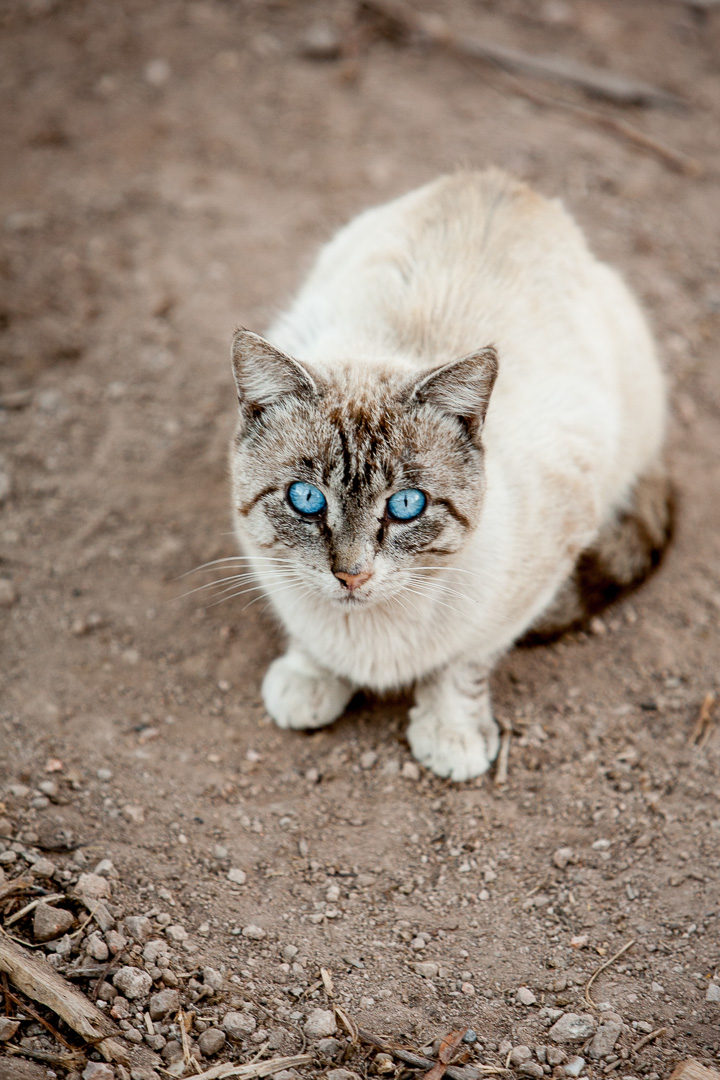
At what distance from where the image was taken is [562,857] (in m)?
3.10

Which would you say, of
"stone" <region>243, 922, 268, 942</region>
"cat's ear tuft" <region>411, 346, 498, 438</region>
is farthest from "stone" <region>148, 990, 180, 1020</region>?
"cat's ear tuft" <region>411, 346, 498, 438</region>

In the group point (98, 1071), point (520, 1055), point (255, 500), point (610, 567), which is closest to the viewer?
point (98, 1071)

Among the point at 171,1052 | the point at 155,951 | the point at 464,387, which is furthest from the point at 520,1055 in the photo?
the point at 464,387

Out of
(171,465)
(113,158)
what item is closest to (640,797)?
(171,465)

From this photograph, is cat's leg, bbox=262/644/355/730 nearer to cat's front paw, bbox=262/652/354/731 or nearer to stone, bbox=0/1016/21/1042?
cat's front paw, bbox=262/652/354/731

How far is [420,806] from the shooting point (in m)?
3.31

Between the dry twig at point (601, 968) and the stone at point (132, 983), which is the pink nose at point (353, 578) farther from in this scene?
the dry twig at point (601, 968)

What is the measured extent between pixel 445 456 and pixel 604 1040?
1.73m

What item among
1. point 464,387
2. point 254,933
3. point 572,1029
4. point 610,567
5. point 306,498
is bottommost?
point 254,933

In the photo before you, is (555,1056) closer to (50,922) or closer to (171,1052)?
(171,1052)

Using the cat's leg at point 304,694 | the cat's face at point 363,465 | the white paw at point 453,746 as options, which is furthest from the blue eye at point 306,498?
the white paw at point 453,746

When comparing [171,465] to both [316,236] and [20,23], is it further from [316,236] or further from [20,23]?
[20,23]

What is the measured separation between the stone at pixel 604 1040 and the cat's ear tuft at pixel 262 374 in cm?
202

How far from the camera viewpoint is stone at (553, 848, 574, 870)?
3084 millimetres
